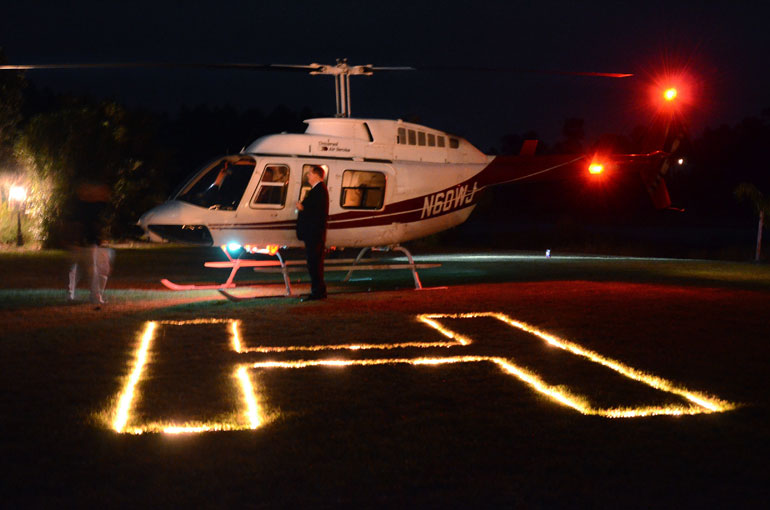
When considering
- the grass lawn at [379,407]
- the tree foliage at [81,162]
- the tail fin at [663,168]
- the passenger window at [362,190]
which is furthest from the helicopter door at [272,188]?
the tree foliage at [81,162]

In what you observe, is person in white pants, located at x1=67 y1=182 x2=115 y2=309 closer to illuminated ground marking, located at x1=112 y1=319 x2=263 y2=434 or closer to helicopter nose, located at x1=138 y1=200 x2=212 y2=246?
helicopter nose, located at x1=138 y1=200 x2=212 y2=246

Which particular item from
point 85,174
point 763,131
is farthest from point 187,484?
point 763,131

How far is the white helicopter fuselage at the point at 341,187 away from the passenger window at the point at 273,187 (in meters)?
0.02

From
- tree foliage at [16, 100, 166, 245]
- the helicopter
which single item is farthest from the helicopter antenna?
tree foliage at [16, 100, 166, 245]

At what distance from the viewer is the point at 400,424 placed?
596 centimetres

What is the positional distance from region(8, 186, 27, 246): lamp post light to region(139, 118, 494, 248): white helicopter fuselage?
21708mm

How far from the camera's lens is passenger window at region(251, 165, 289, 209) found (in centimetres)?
1496

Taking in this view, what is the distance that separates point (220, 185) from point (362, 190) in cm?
290

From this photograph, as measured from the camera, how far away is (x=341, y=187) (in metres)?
15.8

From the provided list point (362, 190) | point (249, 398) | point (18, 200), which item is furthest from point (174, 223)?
point (18, 200)

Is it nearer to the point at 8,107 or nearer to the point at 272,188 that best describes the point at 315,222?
the point at 272,188

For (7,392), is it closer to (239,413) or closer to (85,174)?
(239,413)

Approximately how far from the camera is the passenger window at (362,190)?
626 inches

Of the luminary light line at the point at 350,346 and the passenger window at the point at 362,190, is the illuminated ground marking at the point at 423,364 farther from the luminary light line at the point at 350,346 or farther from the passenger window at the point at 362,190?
the passenger window at the point at 362,190
